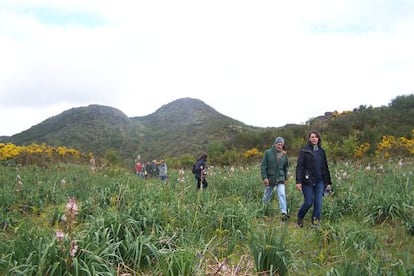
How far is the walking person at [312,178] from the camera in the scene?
679cm

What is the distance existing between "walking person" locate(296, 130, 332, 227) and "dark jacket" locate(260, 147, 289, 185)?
1.03m

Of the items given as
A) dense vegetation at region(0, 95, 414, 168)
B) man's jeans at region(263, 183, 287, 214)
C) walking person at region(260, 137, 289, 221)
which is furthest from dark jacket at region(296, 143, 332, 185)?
dense vegetation at region(0, 95, 414, 168)

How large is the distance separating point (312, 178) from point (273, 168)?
4.11ft

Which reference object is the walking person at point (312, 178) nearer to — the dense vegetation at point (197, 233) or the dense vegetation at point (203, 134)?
the dense vegetation at point (197, 233)

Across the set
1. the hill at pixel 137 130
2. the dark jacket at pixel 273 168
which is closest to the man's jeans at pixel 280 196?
the dark jacket at pixel 273 168

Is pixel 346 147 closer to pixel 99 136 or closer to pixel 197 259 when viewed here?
pixel 197 259

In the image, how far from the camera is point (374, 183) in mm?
9469

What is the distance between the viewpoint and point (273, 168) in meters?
7.98

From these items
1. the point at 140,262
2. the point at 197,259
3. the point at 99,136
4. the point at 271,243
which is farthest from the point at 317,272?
the point at 99,136

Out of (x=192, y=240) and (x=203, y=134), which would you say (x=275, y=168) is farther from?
(x=203, y=134)

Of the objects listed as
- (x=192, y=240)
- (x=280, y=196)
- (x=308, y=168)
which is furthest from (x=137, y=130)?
(x=192, y=240)

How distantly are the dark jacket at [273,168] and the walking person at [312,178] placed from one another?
1.03 meters

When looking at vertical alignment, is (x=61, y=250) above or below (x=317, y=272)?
above

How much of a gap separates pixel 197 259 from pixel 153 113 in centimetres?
13920
